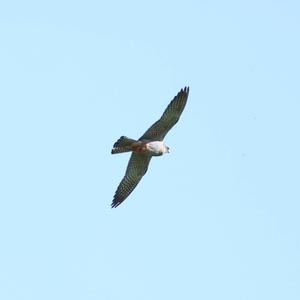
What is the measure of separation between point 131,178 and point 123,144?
1895 mm

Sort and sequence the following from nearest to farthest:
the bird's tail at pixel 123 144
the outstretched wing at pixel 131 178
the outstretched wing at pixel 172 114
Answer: the outstretched wing at pixel 172 114 < the bird's tail at pixel 123 144 < the outstretched wing at pixel 131 178

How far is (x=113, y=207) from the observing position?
1235 inches

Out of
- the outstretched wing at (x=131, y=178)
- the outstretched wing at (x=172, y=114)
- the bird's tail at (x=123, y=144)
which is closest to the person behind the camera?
the outstretched wing at (x=172, y=114)

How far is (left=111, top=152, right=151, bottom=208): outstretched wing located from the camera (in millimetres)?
31047

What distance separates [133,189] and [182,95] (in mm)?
3516

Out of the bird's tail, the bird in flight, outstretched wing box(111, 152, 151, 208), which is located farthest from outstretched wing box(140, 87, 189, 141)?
outstretched wing box(111, 152, 151, 208)

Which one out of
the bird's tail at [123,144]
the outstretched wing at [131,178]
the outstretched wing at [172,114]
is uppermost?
the outstretched wing at [172,114]

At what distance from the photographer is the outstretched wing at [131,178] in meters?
31.0

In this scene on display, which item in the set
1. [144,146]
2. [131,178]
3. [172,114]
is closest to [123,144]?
[144,146]

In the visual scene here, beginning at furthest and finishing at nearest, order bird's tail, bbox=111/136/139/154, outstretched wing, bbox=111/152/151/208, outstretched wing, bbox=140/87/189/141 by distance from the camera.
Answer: outstretched wing, bbox=111/152/151/208 < bird's tail, bbox=111/136/139/154 < outstretched wing, bbox=140/87/189/141

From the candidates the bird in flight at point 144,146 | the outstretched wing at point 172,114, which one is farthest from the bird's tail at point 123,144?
the outstretched wing at point 172,114

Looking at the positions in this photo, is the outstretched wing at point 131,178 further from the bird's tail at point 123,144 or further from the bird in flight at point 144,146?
the bird's tail at point 123,144

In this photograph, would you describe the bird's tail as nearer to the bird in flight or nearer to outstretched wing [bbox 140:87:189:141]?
the bird in flight

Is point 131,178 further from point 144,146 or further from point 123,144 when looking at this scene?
→ point 123,144
